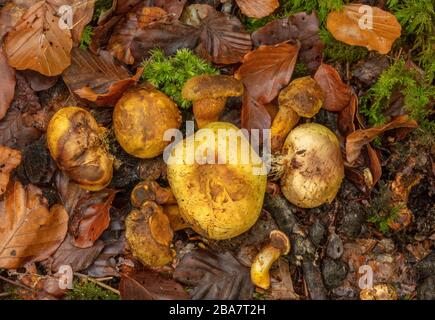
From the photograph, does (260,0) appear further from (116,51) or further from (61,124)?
(61,124)

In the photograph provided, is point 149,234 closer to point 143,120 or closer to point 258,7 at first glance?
point 143,120

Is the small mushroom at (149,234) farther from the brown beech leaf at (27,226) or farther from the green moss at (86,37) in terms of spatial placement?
the green moss at (86,37)

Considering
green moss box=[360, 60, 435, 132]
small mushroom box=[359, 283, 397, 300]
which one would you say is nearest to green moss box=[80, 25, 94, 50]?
green moss box=[360, 60, 435, 132]

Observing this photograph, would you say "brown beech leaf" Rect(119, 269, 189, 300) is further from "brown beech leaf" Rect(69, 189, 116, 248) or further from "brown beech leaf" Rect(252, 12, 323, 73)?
"brown beech leaf" Rect(252, 12, 323, 73)

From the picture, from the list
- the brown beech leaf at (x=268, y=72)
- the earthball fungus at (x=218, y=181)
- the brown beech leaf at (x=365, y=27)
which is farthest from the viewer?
the brown beech leaf at (x=268, y=72)

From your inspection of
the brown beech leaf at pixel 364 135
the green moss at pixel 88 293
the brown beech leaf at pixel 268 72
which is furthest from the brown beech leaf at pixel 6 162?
the brown beech leaf at pixel 364 135

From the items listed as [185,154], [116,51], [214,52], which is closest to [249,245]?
[185,154]
